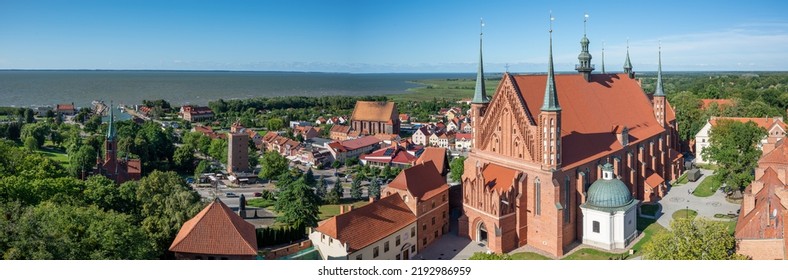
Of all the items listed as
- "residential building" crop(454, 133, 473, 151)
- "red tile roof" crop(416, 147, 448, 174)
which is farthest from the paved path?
"residential building" crop(454, 133, 473, 151)

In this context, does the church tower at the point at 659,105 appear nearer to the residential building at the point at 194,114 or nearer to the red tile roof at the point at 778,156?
the red tile roof at the point at 778,156

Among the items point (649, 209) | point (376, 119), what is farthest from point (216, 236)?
point (376, 119)

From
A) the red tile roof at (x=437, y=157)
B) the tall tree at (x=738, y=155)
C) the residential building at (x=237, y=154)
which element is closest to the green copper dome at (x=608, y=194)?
the red tile roof at (x=437, y=157)

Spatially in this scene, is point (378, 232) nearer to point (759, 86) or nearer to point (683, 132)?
point (683, 132)

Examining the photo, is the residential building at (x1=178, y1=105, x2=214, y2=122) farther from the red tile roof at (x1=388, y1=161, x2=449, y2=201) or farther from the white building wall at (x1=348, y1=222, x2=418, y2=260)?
the white building wall at (x1=348, y1=222, x2=418, y2=260)

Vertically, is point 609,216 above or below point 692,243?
below

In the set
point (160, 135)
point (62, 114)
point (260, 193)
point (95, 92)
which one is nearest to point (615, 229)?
point (260, 193)

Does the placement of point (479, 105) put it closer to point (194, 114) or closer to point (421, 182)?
point (421, 182)
